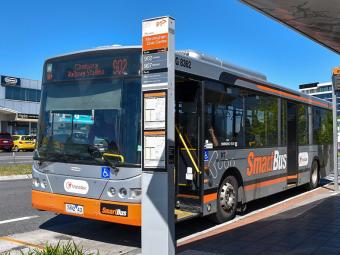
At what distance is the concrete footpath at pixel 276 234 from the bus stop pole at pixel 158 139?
4.28 ft

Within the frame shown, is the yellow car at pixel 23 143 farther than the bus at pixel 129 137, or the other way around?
the yellow car at pixel 23 143

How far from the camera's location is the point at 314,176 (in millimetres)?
14594

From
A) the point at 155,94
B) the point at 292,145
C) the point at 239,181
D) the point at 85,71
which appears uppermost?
the point at 85,71

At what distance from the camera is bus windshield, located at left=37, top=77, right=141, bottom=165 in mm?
6992

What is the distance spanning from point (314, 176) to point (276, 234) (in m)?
7.79

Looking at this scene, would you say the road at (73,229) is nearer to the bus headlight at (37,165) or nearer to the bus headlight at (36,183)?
the bus headlight at (36,183)

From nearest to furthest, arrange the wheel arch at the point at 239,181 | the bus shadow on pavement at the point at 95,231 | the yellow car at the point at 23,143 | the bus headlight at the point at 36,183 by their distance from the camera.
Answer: the bus shadow on pavement at the point at 95,231 → the bus headlight at the point at 36,183 → the wheel arch at the point at 239,181 → the yellow car at the point at 23,143

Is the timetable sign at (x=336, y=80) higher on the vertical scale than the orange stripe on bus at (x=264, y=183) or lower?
higher

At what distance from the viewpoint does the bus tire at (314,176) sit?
46.7ft

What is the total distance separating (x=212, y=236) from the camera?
7430mm

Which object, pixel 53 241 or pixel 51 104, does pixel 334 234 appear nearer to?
pixel 53 241

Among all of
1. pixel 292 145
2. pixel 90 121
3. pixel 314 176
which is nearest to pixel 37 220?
pixel 90 121

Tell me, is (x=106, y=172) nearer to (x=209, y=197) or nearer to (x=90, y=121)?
(x=90, y=121)

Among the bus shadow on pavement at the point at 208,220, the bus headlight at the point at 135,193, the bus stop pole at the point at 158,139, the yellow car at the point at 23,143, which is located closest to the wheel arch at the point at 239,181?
the bus shadow on pavement at the point at 208,220
